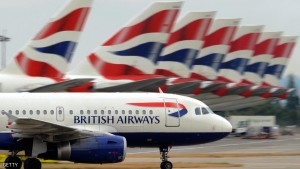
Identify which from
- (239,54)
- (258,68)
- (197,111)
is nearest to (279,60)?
(258,68)

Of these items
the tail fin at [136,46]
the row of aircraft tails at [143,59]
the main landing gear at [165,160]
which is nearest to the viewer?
the main landing gear at [165,160]

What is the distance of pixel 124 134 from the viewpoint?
32.3 meters

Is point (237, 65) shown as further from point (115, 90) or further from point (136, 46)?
point (115, 90)

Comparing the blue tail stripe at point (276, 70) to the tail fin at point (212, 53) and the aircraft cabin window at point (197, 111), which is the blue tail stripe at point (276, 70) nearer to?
the tail fin at point (212, 53)

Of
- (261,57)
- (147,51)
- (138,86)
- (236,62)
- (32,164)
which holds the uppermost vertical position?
(261,57)

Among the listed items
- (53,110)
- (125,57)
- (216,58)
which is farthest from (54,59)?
(216,58)

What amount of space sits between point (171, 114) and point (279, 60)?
219 feet

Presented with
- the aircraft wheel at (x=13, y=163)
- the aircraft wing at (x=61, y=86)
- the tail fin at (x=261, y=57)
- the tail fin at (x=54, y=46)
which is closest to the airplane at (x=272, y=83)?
the tail fin at (x=261, y=57)

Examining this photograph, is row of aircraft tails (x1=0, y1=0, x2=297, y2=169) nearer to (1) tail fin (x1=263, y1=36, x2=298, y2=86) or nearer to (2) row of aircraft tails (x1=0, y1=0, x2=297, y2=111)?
(2) row of aircraft tails (x1=0, y1=0, x2=297, y2=111)

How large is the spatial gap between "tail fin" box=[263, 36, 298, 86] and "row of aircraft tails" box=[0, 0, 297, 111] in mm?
11764

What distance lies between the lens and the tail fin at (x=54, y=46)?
43.1 metres

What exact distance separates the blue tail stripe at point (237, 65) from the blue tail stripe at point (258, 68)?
608 cm

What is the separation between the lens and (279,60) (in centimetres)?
9794

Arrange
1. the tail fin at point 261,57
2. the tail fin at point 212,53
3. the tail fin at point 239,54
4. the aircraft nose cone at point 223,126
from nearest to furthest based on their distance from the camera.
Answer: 1. the aircraft nose cone at point 223,126
2. the tail fin at point 212,53
3. the tail fin at point 239,54
4. the tail fin at point 261,57
